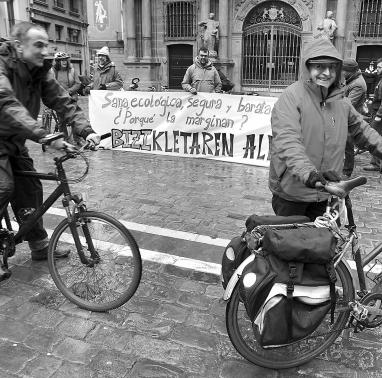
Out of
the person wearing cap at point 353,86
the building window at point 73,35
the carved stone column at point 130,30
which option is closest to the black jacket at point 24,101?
the person wearing cap at point 353,86

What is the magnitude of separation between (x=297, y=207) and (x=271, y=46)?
19.1 metres

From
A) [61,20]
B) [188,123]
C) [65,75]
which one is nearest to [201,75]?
[188,123]

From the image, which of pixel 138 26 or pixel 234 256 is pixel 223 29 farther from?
pixel 234 256

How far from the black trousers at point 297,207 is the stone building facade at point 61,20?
31210 millimetres

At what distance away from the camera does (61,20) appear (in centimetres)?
A: 3891

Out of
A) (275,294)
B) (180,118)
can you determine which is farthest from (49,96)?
(180,118)

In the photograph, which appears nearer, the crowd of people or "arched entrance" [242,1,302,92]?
the crowd of people

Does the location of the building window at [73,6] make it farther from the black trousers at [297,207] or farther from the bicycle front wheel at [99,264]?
the black trousers at [297,207]

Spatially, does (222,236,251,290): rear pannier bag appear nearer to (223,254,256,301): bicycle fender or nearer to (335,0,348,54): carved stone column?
(223,254,256,301): bicycle fender

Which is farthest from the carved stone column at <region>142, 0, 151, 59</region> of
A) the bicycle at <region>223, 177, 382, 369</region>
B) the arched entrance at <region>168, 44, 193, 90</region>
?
the bicycle at <region>223, 177, 382, 369</region>

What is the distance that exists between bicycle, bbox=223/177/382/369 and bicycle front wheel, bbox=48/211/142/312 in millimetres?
903

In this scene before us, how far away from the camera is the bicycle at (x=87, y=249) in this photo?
125 inches

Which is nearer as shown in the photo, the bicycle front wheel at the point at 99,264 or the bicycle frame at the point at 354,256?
the bicycle frame at the point at 354,256

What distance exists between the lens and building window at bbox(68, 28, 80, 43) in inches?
1606
